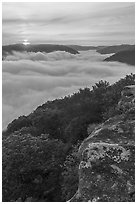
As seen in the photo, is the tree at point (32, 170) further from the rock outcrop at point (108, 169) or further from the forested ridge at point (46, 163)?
the rock outcrop at point (108, 169)

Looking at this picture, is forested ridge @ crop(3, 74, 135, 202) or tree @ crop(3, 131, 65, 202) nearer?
forested ridge @ crop(3, 74, 135, 202)

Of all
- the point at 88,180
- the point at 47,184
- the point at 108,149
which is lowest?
the point at 47,184

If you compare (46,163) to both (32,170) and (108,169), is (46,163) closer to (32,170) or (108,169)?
(32,170)

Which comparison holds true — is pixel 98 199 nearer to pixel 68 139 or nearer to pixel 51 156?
pixel 51 156

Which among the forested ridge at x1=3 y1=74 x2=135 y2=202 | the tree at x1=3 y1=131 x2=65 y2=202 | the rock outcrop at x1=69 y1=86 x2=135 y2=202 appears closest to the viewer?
the rock outcrop at x1=69 y1=86 x2=135 y2=202

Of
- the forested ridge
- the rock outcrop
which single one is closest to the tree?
the forested ridge

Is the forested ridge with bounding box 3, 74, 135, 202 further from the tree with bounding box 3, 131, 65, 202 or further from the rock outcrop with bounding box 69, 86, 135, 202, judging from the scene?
the rock outcrop with bounding box 69, 86, 135, 202

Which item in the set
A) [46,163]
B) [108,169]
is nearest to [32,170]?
[46,163]

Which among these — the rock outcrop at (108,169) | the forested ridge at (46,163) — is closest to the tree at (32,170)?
the forested ridge at (46,163)

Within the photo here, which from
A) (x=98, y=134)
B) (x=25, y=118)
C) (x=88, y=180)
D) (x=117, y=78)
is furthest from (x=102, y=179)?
(x=25, y=118)
